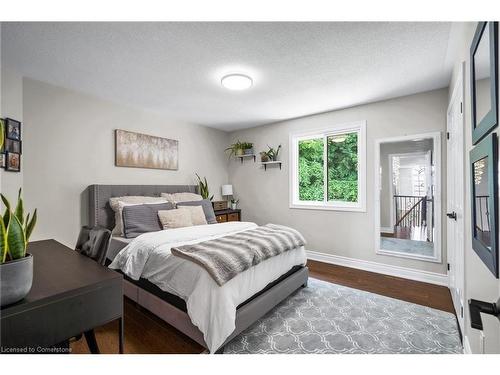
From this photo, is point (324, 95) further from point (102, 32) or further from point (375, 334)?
point (375, 334)

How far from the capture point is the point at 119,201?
9.89ft

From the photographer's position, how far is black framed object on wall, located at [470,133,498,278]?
922mm

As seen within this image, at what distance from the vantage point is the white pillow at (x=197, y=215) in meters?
3.17

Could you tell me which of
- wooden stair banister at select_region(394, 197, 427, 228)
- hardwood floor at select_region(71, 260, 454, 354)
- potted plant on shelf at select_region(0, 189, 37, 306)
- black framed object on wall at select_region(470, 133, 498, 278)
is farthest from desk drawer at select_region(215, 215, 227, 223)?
black framed object on wall at select_region(470, 133, 498, 278)

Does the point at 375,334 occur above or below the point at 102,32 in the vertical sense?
below

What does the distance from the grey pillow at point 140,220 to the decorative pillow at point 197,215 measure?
1.33 feet

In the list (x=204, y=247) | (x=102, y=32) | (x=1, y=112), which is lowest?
(x=204, y=247)

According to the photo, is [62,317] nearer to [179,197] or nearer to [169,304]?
[169,304]

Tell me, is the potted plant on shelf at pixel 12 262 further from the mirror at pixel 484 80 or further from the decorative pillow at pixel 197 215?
the decorative pillow at pixel 197 215

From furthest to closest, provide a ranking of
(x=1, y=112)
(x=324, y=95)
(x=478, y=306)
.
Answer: (x=324, y=95)
(x=1, y=112)
(x=478, y=306)

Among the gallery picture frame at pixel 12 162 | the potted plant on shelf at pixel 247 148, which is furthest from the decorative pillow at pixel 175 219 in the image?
the potted plant on shelf at pixel 247 148
